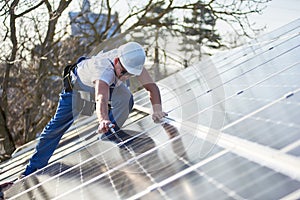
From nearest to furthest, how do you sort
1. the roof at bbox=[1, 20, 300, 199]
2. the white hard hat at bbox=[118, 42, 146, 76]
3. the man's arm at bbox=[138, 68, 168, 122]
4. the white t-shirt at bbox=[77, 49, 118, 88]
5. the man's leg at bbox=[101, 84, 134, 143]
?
1. the roof at bbox=[1, 20, 300, 199]
2. the white hard hat at bbox=[118, 42, 146, 76]
3. the white t-shirt at bbox=[77, 49, 118, 88]
4. the man's arm at bbox=[138, 68, 168, 122]
5. the man's leg at bbox=[101, 84, 134, 143]

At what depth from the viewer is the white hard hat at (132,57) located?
13.5ft

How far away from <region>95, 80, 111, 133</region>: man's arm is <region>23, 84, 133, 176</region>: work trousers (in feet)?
3.30

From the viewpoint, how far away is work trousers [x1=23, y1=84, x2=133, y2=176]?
5227 mm

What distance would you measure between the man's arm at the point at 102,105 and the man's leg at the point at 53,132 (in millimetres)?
1166

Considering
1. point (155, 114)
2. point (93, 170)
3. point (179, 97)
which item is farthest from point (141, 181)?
point (179, 97)

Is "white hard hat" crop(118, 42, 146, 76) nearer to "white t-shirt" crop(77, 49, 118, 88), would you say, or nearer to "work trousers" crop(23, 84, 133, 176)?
"white t-shirt" crop(77, 49, 118, 88)

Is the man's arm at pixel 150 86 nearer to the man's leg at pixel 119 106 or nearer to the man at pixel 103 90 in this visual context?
the man at pixel 103 90

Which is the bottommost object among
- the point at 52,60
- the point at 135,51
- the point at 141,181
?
the point at 141,181

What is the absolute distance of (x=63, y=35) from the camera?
14516mm

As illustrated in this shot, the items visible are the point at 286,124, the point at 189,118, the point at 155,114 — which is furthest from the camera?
the point at 155,114

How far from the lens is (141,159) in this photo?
12.3ft

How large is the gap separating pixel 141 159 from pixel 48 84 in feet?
38.7

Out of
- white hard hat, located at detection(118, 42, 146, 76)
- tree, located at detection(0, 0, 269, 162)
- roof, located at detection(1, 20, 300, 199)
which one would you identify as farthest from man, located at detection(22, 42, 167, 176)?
tree, located at detection(0, 0, 269, 162)

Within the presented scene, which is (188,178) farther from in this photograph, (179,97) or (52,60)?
(52,60)
